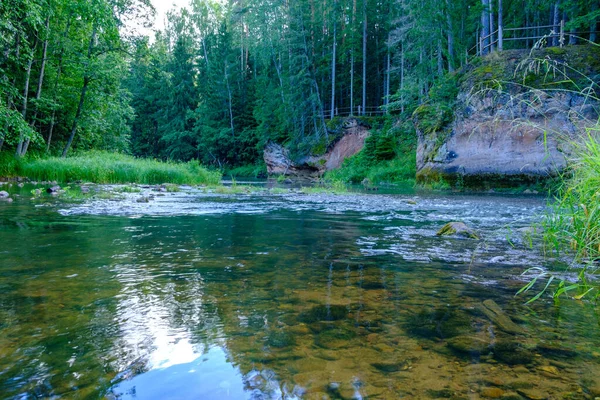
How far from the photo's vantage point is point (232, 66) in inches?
1766

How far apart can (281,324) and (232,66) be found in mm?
46216

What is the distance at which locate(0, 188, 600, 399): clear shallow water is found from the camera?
157 cm

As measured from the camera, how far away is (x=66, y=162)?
54.8 ft

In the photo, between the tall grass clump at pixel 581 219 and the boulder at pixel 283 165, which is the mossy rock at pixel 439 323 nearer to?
the tall grass clump at pixel 581 219

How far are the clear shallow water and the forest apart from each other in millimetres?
12322

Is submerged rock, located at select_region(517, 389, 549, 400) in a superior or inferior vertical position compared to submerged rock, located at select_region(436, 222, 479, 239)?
inferior

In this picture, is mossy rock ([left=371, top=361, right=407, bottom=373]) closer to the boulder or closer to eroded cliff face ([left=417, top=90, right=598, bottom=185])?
eroded cliff face ([left=417, top=90, right=598, bottom=185])

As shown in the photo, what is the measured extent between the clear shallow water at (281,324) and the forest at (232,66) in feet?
40.4

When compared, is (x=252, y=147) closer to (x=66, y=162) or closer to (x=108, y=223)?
(x=66, y=162)

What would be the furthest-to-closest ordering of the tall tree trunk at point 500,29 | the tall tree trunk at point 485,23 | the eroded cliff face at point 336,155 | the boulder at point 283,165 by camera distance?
the boulder at point 283,165 < the eroded cliff face at point 336,155 < the tall tree trunk at point 485,23 < the tall tree trunk at point 500,29

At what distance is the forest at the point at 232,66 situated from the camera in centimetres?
1845

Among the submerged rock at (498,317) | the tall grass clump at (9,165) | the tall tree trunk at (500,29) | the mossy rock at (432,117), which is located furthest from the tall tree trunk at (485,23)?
the tall grass clump at (9,165)

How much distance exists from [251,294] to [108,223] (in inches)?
171

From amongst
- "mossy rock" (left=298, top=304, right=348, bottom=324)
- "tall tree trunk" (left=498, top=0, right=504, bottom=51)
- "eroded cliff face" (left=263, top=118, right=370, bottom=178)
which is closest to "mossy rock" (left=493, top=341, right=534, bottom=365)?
"mossy rock" (left=298, top=304, right=348, bottom=324)
